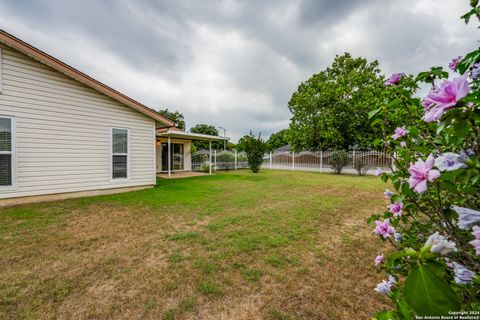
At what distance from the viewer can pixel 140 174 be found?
7375 mm

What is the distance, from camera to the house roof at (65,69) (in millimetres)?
4738

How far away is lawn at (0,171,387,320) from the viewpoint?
6.13ft

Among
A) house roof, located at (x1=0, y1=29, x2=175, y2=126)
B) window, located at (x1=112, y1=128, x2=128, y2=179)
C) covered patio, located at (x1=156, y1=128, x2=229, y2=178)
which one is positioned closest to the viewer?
house roof, located at (x1=0, y1=29, x2=175, y2=126)

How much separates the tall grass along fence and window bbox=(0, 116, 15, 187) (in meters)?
10.2

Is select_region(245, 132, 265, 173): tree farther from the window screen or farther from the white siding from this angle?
the window screen

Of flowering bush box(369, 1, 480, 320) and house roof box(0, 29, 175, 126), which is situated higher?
house roof box(0, 29, 175, 126)

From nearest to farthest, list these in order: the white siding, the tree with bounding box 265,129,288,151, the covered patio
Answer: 1. the white siding
2. the covered patio
3. the tree with bounding box 265,129,288,151

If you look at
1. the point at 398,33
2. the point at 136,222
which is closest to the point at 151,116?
the point at 136,222

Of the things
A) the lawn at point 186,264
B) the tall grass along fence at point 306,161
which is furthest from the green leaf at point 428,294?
the tall grass along fence at point 306,161

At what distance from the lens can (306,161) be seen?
1691 centimetres

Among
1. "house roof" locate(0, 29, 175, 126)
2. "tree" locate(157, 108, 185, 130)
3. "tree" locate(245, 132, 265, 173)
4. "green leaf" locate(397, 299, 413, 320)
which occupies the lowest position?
"green leaf" locate(397, 299, 413, 320)

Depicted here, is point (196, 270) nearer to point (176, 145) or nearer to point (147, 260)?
point (147, 260)

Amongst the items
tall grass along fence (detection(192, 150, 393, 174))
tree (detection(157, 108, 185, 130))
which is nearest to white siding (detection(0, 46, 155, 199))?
tall grass along fence (detection(192, 150, 393, 174))

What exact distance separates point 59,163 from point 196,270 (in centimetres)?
582
